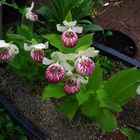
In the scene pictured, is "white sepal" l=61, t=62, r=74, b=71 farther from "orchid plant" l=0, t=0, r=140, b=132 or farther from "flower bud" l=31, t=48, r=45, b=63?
"flower bud" l=31, t=48, r=45, b=63

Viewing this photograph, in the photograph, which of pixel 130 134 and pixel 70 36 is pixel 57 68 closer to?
pixel 70 36

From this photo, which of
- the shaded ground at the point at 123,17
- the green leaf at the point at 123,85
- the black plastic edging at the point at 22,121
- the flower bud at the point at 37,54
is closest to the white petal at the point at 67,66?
the flower bud at the point at 37,54

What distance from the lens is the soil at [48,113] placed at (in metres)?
2.16

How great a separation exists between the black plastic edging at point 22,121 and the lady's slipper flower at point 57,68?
1.90ft

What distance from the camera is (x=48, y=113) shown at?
223cm

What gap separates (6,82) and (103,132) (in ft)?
2.14

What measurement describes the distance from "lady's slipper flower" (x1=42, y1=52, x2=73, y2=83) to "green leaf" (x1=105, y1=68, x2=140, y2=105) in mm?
371

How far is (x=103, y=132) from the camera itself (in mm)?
2152

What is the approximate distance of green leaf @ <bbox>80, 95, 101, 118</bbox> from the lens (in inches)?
76.2

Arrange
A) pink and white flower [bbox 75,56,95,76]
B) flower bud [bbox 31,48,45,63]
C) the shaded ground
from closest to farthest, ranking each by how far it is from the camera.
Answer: pink and white flower [bbox 75,56,95,76] → flower bud [bbox 31,48,45,63] → the shaded ground

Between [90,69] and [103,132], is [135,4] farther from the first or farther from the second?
[90,69]

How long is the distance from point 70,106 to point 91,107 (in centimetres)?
11

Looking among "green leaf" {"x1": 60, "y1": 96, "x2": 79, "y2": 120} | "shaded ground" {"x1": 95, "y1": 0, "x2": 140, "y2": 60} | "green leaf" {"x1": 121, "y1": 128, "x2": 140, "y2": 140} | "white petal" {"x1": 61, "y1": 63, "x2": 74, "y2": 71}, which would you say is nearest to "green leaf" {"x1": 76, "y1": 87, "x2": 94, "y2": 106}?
"green leaf" {"x1": 60, "y1": 96, "x2": 79, "y2": 120}

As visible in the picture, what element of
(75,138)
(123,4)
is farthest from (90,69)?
(123,4)
